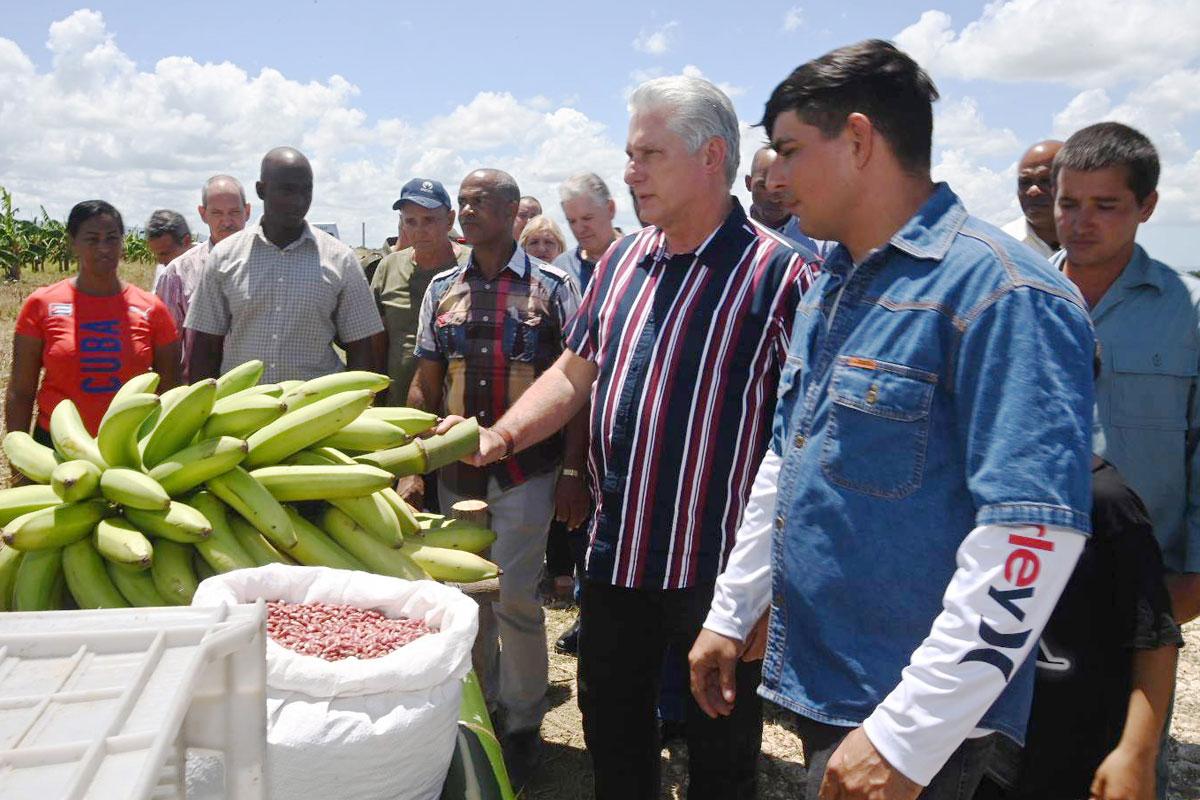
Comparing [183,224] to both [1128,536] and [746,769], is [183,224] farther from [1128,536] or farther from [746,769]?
[1128,536]

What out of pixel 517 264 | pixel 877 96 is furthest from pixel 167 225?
pixel 877 96

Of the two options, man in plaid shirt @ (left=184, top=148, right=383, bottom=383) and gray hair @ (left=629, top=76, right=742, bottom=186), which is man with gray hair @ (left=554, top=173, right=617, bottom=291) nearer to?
man in plaid shirt @ (left=184, top=148, right=383, bottom=383)

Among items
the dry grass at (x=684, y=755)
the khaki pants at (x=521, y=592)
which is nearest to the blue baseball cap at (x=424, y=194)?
the khaki pants at (x=521, y=592)

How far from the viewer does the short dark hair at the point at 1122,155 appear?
8.53 feet

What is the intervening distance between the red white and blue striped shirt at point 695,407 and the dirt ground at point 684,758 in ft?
4.37

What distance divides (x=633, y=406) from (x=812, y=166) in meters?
1.10

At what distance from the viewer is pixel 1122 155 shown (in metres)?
2.60

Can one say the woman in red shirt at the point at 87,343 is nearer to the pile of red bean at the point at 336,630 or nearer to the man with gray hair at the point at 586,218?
the man with gray hair at the point at 586,218

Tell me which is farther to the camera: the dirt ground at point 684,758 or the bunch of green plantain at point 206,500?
the dirt ground at point 684,758

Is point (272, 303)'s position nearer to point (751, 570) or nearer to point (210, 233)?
point (210, 233)

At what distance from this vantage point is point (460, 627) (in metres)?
1.69

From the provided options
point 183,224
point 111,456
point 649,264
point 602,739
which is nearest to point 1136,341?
point 649,264

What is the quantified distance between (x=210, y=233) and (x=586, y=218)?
240 centimetres

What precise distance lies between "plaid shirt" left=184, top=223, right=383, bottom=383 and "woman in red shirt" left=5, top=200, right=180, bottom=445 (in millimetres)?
641
